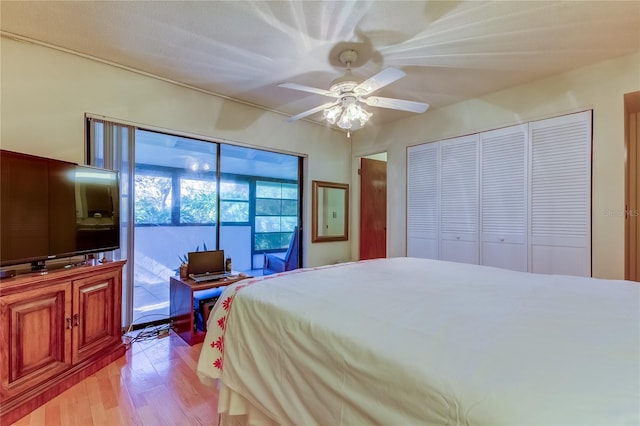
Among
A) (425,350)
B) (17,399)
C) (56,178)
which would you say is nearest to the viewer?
(425,350)

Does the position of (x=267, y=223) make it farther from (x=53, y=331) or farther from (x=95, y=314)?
(x=53, y=331)

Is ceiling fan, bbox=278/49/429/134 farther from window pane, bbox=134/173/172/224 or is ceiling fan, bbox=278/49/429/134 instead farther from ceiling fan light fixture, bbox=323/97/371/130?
window pane, bbox=134/173/172/224

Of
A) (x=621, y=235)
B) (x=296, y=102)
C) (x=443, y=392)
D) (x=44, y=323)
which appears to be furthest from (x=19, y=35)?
(x=621, y=235)

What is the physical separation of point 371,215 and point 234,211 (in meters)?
2.12

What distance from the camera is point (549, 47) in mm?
2297

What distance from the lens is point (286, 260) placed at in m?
4.26

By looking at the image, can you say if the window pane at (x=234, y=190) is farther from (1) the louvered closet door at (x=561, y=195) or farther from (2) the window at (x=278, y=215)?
(1) the louvered closet door at (x=561, y=195)

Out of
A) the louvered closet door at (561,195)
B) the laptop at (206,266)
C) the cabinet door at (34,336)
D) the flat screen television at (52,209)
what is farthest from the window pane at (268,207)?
the louvered closet door at (561,195)

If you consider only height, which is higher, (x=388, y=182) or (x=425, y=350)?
(x=388, y=182)

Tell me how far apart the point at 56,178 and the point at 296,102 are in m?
2.38

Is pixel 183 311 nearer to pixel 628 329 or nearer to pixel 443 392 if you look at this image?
pixel 443 392

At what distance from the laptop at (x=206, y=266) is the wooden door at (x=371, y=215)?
7.52 ft

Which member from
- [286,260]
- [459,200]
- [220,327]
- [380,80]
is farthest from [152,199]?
[459,200]

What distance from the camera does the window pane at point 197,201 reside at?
3270mm
